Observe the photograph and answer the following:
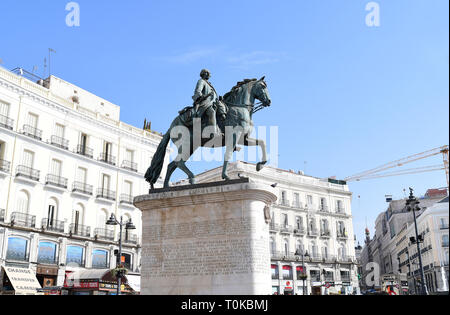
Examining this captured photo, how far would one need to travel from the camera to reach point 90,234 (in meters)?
36.7

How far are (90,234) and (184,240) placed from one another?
28.5 meters

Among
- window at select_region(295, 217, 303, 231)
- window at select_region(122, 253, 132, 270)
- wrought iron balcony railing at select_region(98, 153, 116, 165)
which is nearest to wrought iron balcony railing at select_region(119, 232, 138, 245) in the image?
window at select_region(122, 253, 132, 270)

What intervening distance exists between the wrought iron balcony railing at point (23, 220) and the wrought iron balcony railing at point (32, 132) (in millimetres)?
6260

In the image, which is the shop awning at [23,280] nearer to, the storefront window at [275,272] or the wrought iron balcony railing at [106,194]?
the wrought iron balcony railing at [106,194]

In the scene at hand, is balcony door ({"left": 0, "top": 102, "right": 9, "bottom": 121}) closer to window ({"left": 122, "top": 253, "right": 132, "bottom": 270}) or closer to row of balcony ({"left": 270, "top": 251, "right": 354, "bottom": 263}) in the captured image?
window ({"left": 122, "top": 253, "right": 132, "bottom": 270})

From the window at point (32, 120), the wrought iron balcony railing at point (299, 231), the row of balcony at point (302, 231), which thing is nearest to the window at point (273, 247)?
the row of balcony at point (302, 231)

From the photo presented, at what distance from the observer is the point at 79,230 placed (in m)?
36.1

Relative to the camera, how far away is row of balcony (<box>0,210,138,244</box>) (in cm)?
3206

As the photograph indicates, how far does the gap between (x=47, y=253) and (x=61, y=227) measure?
7.84ft

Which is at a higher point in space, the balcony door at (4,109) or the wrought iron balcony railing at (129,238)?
the balcony door at (4,109)

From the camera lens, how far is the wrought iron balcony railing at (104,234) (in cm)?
3715

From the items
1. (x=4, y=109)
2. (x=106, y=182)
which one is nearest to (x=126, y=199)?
(x=106, y=182)

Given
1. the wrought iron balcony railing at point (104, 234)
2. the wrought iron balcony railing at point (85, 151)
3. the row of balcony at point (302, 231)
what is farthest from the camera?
the row of balcony at point (302, 231)

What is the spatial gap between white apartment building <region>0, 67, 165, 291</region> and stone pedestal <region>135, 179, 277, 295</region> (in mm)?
24182
